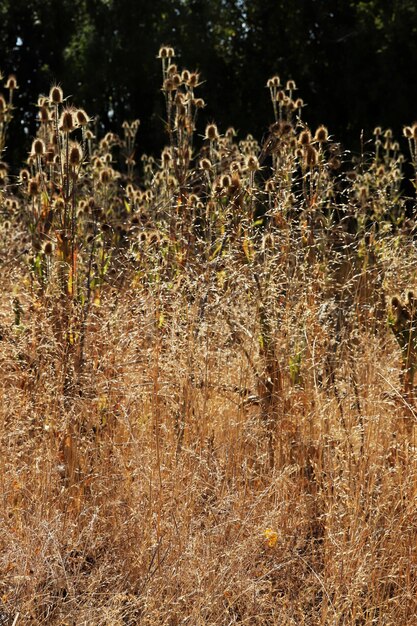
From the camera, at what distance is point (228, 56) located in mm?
15688

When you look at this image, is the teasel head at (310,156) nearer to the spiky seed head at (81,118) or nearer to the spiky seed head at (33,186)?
the spiky seed head at (81,118)

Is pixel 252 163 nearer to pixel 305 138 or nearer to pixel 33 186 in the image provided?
pixel 305 138

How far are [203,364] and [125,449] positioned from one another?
16.1 inches

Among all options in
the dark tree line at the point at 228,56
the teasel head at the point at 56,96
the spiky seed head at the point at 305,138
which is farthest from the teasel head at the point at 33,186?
the dark tree line at the point at 228,56

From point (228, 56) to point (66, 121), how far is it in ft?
44.1

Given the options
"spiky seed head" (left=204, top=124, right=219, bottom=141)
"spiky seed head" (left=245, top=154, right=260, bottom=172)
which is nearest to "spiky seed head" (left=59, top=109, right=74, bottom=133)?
"spiky seed head" (left=245, top=154, right=260, bottom=172)

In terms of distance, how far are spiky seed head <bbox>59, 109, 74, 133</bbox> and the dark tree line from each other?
11398 millimetres

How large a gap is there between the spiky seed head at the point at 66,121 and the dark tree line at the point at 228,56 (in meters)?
11.4

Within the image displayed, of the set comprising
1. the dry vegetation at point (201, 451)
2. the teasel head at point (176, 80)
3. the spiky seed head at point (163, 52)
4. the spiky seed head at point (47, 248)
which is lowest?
the dry vegetation at point (201, 451)

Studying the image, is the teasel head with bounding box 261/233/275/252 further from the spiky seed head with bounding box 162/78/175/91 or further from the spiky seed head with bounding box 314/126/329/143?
the spiky seed head with bounding box 162/78/175/91

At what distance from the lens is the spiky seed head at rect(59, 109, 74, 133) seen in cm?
289

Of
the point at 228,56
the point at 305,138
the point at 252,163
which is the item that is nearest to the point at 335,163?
the point at 305,138

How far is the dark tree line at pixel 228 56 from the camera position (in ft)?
46.5

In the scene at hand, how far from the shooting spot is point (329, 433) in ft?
9.07
